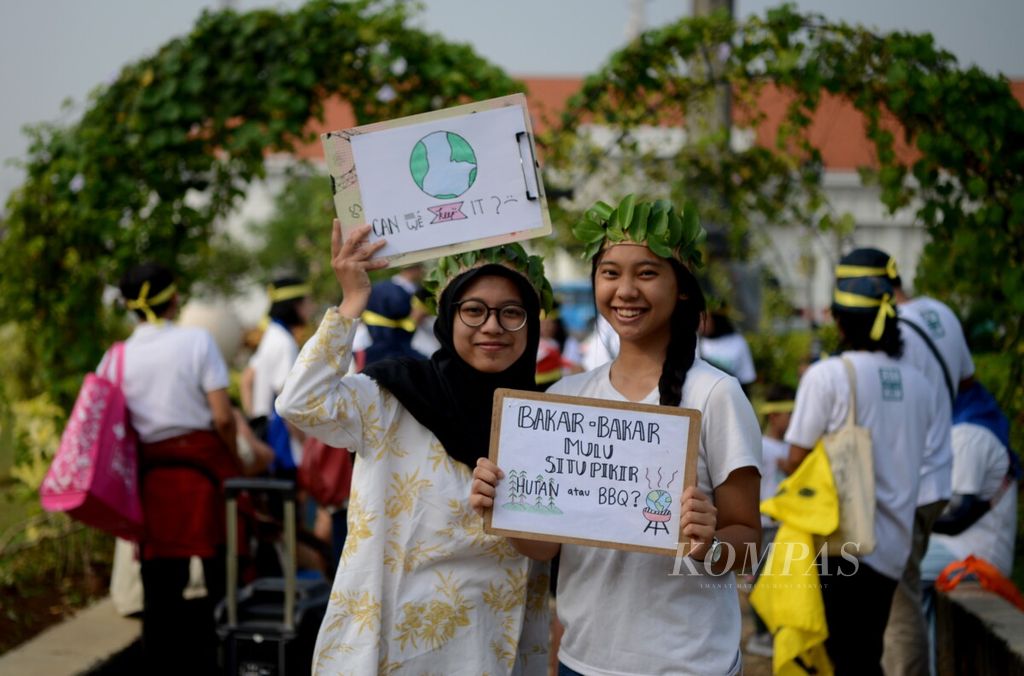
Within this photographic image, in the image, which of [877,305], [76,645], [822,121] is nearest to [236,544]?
[76,645]

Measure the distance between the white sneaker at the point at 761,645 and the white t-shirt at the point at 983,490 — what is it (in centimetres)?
103

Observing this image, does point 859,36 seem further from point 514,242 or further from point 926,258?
point 514,242

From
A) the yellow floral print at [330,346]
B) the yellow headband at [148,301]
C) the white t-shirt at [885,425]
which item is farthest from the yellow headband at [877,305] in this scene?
the yellow headband at [148,301]

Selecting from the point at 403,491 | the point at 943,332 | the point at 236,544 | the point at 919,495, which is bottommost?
the point at 236,544

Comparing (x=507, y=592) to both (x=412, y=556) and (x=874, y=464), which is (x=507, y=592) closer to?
(x=412, y=556)

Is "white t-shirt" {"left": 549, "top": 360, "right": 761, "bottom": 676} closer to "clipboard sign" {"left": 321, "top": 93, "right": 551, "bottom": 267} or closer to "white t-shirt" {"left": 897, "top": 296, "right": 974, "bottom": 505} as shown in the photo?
"clipboard sign" {"left": 321, "top": 93, "right": 551, "bottom": 267}

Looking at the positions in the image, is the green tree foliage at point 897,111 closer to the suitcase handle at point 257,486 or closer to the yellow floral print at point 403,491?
the suitcase handle at point 257,486

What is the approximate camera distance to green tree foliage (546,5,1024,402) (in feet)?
19.2

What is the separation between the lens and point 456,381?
10.2 ft

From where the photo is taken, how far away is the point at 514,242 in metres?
3.14

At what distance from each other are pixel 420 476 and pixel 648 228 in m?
0.90

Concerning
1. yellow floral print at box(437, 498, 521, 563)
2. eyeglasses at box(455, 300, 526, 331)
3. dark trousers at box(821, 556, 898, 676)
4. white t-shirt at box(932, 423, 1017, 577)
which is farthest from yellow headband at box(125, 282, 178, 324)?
white t-shirt at box(932, 423, 1017, 577)

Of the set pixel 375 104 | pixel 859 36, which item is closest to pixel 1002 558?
pixel 859 36

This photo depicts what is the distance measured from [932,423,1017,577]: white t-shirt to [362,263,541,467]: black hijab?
9.43ft
